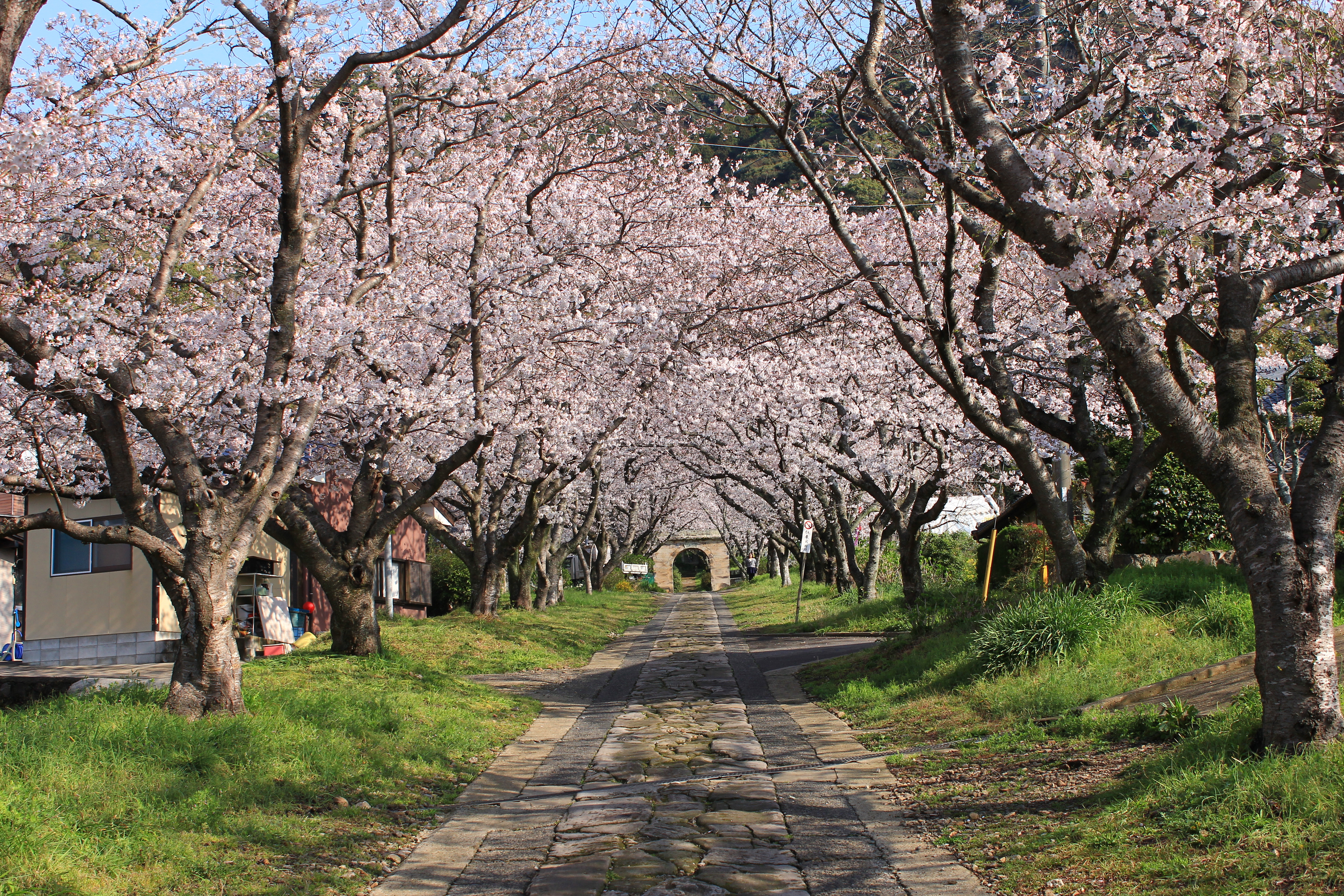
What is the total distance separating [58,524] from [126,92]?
4.35 metres

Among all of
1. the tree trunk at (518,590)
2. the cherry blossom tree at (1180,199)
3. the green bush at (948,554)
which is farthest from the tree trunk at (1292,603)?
the tree trunk at (518,590)

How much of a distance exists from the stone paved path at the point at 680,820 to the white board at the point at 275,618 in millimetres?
11217

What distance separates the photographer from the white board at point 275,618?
20203 millimetres

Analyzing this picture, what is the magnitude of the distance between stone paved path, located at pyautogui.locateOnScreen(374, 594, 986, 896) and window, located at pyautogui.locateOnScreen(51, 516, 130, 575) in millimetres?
12007

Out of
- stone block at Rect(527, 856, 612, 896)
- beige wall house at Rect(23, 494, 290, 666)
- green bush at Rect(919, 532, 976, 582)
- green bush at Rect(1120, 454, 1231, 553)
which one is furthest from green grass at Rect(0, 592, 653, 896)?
green bush at Rect(919, 532, 976, 582)

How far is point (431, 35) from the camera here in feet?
25.0

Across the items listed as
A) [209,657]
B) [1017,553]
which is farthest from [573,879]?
[1017,553]

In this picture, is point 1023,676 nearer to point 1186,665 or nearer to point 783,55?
point 1186,665

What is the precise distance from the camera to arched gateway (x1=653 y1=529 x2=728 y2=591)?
7431 cm

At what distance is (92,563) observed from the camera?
748 inches

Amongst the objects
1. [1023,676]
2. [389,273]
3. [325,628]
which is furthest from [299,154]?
[325,628]

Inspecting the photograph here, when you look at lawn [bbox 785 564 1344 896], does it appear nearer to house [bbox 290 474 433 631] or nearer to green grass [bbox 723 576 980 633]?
green grass [bbox 723 576 980 633]

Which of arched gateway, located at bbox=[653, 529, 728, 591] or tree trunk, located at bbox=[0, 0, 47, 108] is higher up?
tree trunk, located at bbox=[0, 0, 47, 108]

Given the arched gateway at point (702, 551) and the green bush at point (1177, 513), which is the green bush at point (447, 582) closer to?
the green bush at point (1177, 513)
